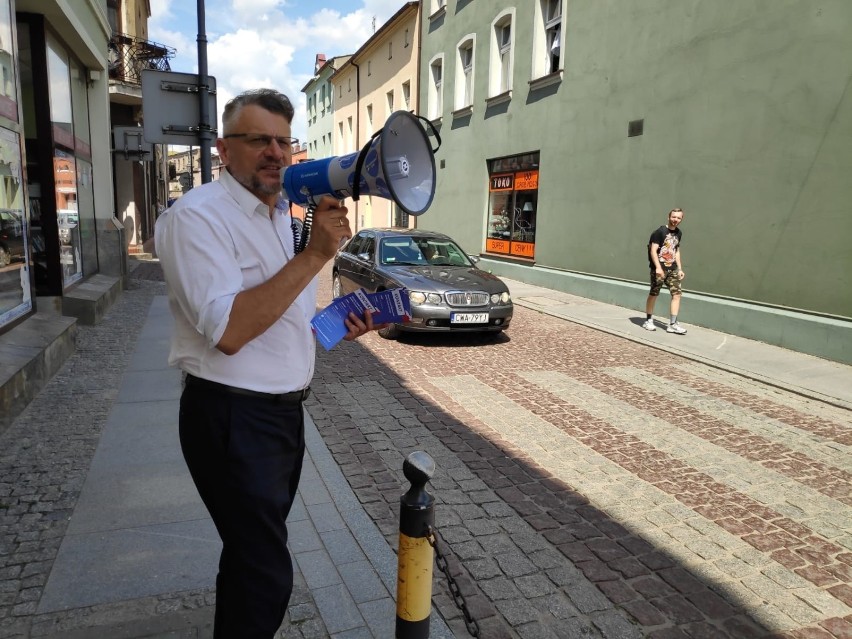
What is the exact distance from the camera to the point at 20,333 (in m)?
6.55

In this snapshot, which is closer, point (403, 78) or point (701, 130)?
point (701, 130)

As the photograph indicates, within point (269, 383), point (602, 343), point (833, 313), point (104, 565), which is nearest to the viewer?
point (269, 383)

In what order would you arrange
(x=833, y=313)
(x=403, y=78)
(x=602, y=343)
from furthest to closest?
(x=403, y=78) → (x=602, y=343) → (x=833, y=313)

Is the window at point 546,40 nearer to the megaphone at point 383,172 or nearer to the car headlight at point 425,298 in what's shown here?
the car headlight at point 425,298

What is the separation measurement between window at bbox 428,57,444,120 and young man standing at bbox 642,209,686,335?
42.5ft

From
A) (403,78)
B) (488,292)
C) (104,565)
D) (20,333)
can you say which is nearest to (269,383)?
(104,565)

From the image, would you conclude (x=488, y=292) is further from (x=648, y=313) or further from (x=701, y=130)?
(x=701, y=130)

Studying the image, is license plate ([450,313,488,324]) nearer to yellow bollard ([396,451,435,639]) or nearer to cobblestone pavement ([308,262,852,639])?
cobblestone pavement ([308,262,852,639])

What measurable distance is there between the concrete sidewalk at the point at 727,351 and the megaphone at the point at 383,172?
239 inches

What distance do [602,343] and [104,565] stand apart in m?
7.41

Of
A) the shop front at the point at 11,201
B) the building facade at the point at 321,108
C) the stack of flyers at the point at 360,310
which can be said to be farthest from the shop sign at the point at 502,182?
the building facade at the point at 321,108

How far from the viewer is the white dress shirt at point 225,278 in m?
1.71

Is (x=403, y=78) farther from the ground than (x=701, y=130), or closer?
farther from the ground


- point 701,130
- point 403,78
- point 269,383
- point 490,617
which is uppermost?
point 403,78
